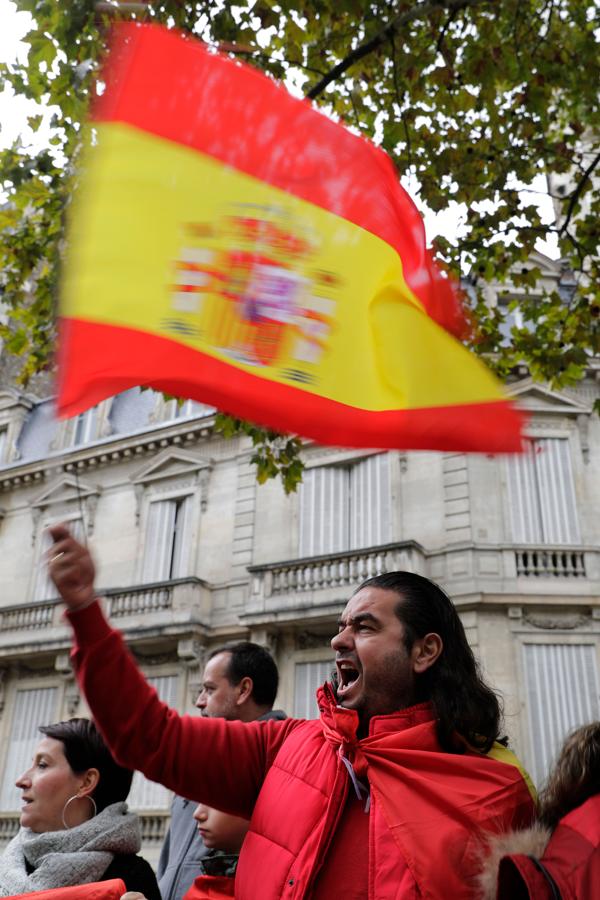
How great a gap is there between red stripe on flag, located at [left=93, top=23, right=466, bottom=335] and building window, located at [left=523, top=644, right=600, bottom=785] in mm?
11265

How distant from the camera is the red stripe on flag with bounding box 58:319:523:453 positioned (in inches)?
75.0

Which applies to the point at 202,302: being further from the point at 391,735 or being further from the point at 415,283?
the point at 391,735

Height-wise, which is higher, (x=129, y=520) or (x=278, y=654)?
(x=129, y=520)

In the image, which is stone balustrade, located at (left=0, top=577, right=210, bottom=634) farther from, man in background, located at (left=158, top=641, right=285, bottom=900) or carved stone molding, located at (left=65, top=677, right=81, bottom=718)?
man in background, located at (left=158, top=641, right=285, bottom=900)

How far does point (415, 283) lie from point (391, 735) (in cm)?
150

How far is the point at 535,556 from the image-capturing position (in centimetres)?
1389

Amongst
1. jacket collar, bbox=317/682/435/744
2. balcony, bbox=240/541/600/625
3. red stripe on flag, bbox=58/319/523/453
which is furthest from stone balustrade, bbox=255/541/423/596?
jacket collar, bbox=317/682/435/744

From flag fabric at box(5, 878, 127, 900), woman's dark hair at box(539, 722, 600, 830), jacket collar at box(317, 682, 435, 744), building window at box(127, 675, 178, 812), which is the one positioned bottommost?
flag fabric at box(5, 878, 127, 900)

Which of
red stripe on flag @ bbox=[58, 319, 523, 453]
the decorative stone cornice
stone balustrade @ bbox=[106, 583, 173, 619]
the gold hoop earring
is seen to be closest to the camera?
red stripe on flag @ bbox=[58, 319, 523, 453]

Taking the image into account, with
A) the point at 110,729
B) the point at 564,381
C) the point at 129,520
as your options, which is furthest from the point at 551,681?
the point at 110,729

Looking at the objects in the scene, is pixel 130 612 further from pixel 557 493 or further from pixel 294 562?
pixel 557 493

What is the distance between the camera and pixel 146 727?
1.93 m

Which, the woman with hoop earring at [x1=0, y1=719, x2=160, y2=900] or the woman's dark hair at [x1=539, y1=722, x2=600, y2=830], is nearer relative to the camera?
the woman's dark hair at [x1=539, y1=722, x2=600, y2=830]

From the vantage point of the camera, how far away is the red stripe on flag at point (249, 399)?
191 cm
